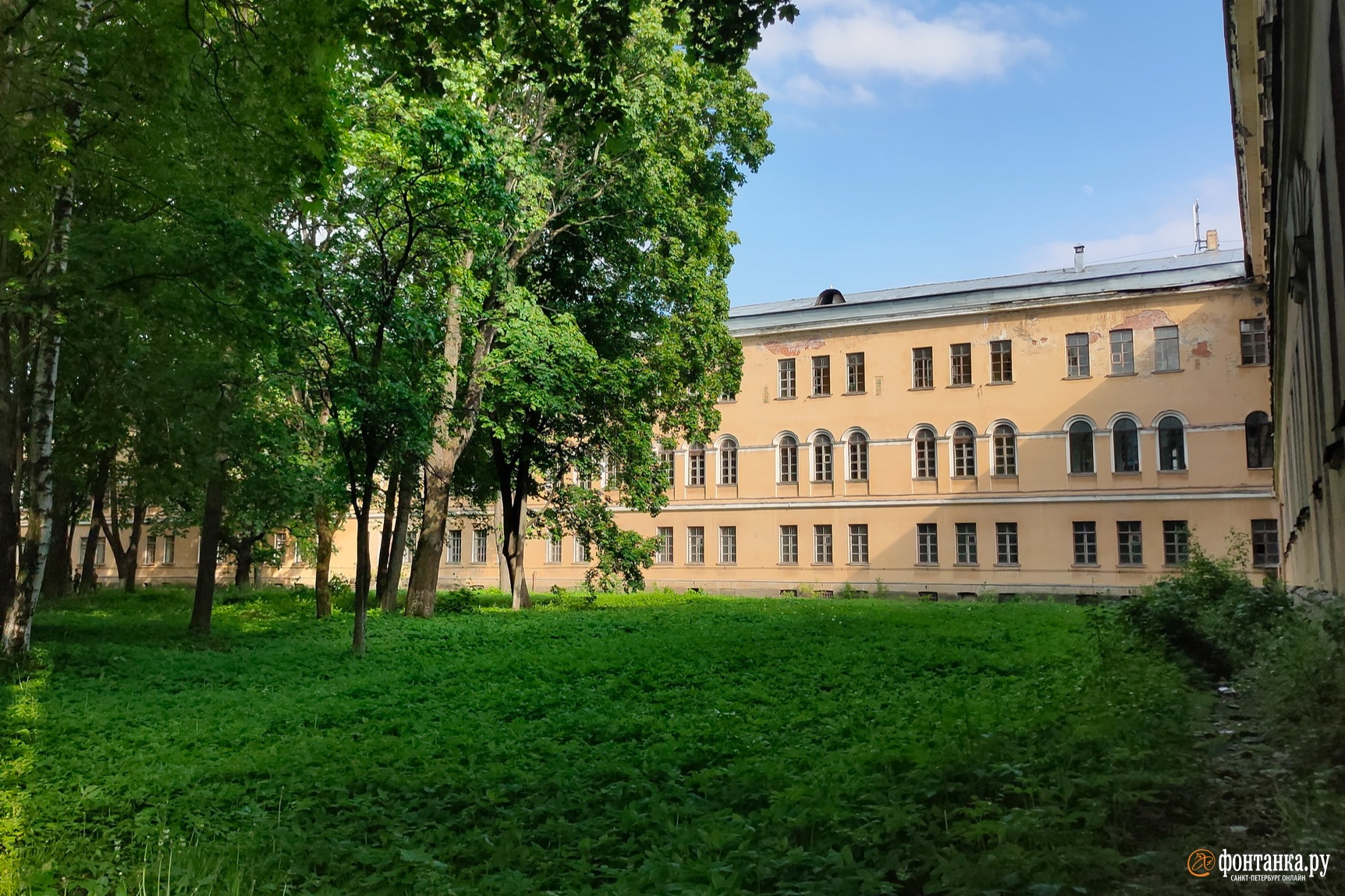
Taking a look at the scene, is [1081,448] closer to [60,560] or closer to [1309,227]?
[1309,227]

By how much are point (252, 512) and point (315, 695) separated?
1442 cm

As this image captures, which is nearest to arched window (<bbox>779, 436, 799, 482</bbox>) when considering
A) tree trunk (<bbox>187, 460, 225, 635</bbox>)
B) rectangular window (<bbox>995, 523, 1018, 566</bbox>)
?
rectangular window (<bbox>995, 523, 1018, 566</bbox>)

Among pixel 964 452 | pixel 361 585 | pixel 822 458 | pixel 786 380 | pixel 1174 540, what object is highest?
pixel 786 380

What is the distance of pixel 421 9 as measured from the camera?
7559 mm

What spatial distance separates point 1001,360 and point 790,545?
11287 mm

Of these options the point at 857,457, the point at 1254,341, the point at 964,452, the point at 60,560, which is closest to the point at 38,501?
the point at 60,560

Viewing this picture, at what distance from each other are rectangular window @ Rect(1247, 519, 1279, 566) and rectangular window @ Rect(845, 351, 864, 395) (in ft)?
48.8

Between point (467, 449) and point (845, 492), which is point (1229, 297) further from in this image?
point (467, 449)

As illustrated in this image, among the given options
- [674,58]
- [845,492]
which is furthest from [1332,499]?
[845,492]

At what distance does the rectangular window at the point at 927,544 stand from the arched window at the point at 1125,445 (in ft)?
22.6

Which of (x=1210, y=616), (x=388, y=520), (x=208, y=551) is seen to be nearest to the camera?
(x=1210, y=616)

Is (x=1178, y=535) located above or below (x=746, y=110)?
below

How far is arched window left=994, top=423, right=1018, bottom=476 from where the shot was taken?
118 ft

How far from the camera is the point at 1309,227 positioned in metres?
8.85
